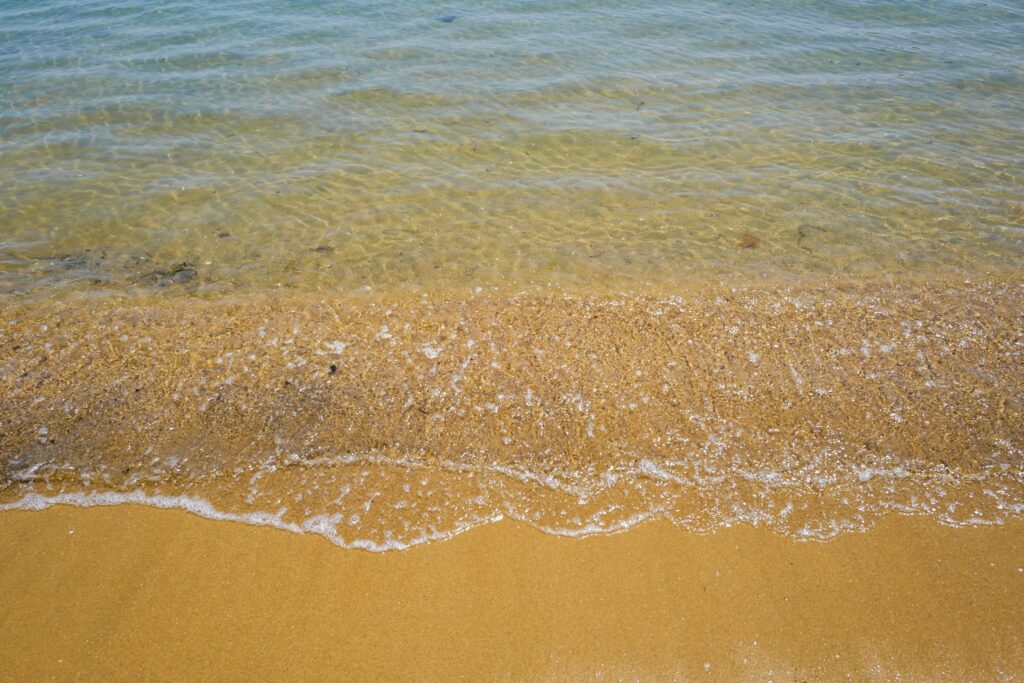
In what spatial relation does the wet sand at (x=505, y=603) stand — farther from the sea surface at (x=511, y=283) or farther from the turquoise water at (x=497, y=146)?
the turquoise water at (x=497, y=146)

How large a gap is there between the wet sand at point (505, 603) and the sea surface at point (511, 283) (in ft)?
0.64

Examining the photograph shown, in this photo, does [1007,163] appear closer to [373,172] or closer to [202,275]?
[373,172]

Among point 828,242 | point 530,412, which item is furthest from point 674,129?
point 530,412

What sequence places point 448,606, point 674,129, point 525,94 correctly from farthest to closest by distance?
point 525,94
point 674,129
point 448,606

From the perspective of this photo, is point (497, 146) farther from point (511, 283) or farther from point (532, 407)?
point (532, 407)

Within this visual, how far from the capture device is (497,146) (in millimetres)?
8344

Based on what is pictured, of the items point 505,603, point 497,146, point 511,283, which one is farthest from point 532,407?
point 497,146

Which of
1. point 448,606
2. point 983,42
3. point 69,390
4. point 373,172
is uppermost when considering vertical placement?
point 983,42

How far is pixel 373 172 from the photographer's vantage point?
775 centimetres

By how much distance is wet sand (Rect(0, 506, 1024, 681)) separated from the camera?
3.12 meters

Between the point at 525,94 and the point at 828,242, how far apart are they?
5.19 m

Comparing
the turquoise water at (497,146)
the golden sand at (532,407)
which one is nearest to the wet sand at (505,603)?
the golden sand at (532,407)

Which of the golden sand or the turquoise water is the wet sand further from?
the turquoise water

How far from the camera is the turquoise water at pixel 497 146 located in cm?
629
